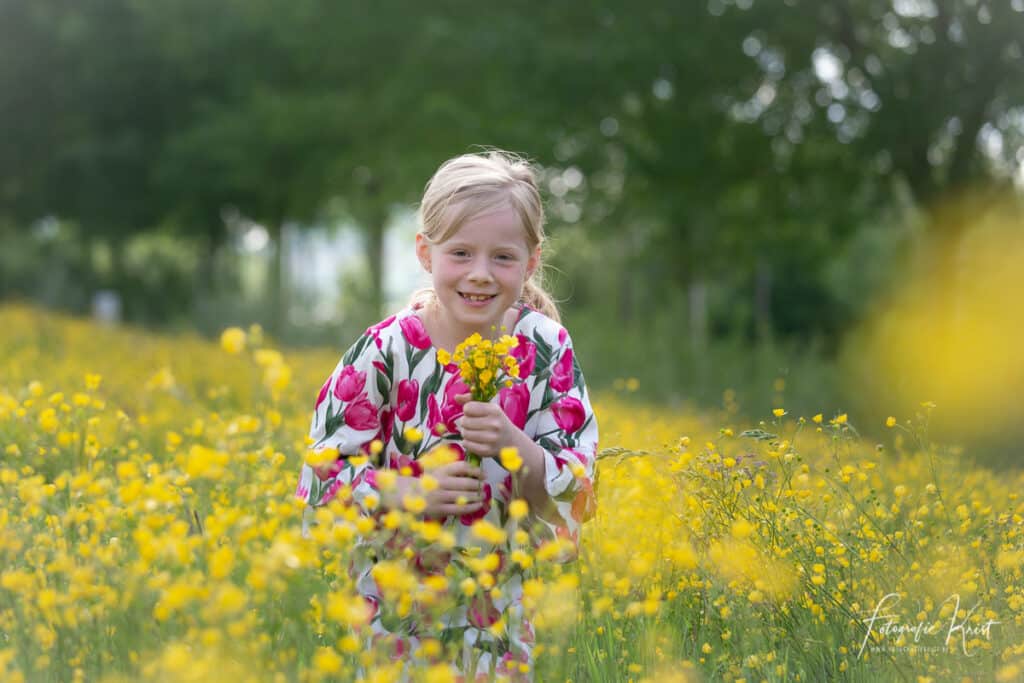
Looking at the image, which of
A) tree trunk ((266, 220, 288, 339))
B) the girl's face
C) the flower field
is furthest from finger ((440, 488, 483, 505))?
tree trunk ((266, 220, 288, 339))

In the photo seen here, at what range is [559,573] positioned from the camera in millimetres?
2332

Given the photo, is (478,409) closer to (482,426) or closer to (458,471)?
(482,426)

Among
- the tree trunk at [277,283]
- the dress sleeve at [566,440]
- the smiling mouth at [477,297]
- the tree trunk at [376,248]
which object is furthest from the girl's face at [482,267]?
the tree trunk at [376,248]

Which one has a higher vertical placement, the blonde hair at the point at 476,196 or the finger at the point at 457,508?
the blonde hair at the point at 476,196

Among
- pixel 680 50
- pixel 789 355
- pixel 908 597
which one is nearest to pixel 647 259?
pixel 789 355

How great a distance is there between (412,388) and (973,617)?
1.60 m

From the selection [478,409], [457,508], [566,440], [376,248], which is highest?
[376,248]

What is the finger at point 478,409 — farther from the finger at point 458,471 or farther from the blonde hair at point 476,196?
the blonde hair at point 476,196

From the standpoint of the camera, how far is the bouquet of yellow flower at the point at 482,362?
7.52ft

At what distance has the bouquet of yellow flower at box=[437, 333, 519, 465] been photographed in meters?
2.29

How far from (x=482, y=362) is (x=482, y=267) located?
18.0 inches

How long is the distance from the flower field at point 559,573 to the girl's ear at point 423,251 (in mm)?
516

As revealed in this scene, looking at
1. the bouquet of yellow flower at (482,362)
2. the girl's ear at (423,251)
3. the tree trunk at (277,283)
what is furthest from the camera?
the tree trunk at (277,283)

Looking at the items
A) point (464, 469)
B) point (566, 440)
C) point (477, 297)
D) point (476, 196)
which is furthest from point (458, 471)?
point (476, 196)
